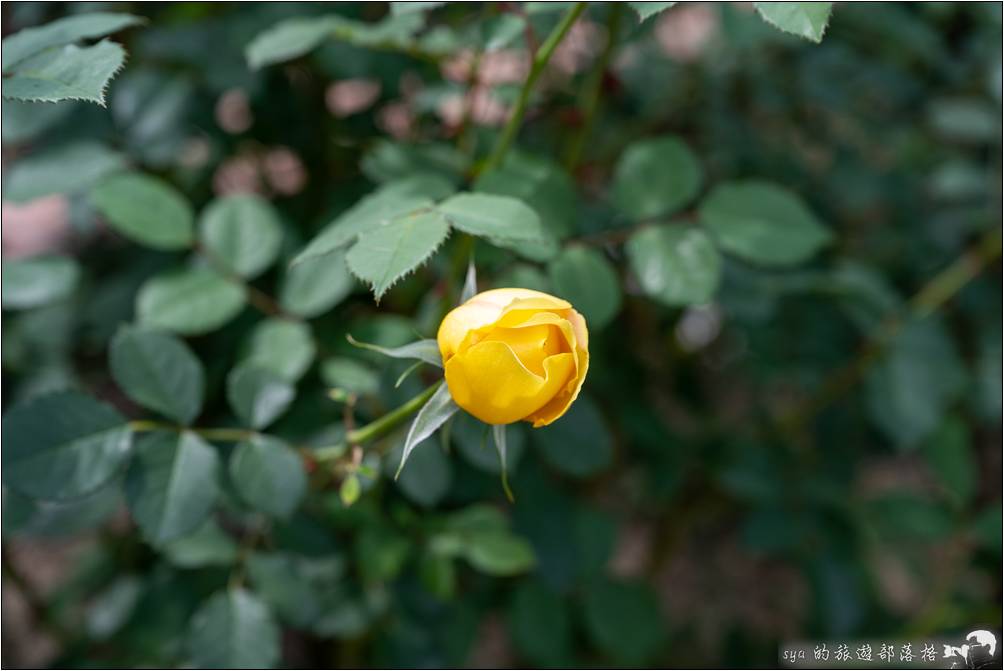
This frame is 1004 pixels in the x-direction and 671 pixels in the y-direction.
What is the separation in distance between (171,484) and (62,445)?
9cm

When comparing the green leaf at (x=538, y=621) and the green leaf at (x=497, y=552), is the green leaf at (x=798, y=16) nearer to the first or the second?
the green leaf at (x=497, y=552)

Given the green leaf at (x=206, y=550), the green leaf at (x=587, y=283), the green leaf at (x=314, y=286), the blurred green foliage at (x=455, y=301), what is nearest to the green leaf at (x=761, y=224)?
the blurred green foliage at (x=455, y=301)

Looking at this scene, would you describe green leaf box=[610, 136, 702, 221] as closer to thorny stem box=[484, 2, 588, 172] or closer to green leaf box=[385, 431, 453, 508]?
thorny stem box=[484, 2, 588, 172]

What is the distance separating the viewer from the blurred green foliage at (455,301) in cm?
74

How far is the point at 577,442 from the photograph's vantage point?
91cm

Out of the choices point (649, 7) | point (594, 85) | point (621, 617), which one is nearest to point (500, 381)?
point (649, 7)

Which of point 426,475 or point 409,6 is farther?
point 426,475

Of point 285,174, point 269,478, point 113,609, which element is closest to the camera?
point 269,478

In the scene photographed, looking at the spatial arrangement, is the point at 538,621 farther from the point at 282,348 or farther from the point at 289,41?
the point at 289,41

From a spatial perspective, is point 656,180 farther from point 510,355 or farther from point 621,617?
point 621,617

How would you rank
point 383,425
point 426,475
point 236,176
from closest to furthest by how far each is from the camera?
point 383,425 < point 426,475 < point 236,176

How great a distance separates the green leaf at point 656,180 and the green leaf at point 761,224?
0.09ft

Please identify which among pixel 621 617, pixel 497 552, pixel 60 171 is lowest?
pixel 621 617

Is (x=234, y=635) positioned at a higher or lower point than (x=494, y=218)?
lower
